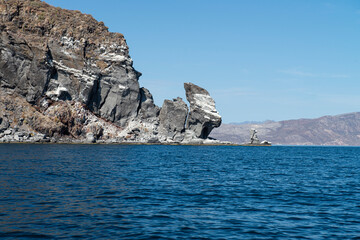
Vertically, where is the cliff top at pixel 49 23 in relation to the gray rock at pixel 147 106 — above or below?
above

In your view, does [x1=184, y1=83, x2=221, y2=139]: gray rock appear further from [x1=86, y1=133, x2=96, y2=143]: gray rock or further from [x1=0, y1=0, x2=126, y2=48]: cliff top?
[x1=86, y1=133, x2=96, y2=143]: gray rock

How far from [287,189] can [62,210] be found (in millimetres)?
20364

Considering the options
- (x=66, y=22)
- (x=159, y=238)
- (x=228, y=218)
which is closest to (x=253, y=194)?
(x=228, y=218)

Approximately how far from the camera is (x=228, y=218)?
68.9 feet

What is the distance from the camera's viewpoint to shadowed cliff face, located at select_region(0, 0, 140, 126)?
13238 centimetres

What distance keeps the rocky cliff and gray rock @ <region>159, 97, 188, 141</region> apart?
469 mm

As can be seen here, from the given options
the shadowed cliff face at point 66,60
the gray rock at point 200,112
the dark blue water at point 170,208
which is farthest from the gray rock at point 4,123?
the dark blue water at point 170,208

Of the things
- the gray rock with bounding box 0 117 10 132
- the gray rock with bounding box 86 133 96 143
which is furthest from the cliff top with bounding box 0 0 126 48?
the gray rock with bounding box 86 133 96 143

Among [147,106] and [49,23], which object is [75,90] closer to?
[49,23]

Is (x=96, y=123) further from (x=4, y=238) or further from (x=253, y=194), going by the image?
(x=4, y=238)

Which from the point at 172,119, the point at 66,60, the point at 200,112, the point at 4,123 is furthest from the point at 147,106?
the point at 4,123

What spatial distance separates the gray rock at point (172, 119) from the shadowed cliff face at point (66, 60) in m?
14.3

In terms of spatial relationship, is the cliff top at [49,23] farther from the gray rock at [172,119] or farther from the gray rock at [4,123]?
the gray rock at [172,119]

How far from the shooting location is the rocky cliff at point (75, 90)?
129 meters
